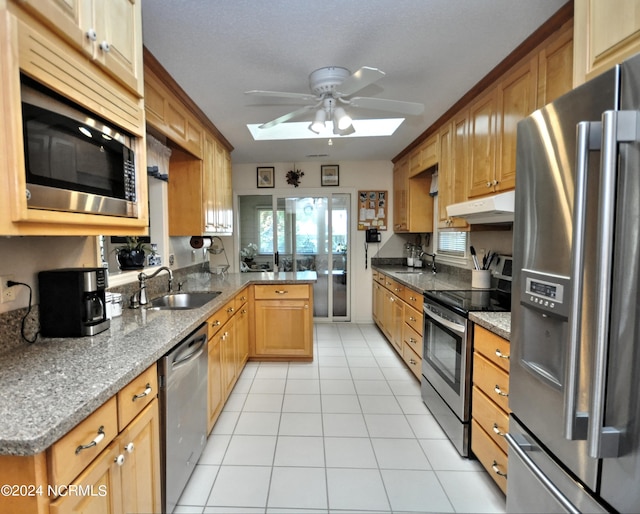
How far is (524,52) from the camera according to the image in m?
1.88

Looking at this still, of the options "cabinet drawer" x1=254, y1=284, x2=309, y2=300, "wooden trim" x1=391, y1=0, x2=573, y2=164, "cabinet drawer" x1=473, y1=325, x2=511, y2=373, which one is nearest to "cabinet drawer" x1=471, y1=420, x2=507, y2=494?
"cabinet drawer" x1=473, y1=325, x2=511, y2=373

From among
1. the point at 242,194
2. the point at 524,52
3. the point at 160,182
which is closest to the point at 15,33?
the point at 160,182

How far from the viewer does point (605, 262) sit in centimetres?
76

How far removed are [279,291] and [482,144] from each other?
2258 millimetres

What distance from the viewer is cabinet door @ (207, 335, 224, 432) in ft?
6.66

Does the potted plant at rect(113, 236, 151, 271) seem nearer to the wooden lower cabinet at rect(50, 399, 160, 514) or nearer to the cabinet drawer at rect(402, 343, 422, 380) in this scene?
the wooden lower cabinet at rect(50, 399, 160, 514)

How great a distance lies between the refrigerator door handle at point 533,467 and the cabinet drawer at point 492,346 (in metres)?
0.39

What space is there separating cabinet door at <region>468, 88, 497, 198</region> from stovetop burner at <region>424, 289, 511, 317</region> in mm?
769

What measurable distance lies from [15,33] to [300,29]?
1258 mm

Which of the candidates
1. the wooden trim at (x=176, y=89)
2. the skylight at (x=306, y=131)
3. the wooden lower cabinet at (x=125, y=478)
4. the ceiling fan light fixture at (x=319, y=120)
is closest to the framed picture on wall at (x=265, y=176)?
the skylight at (x=306, y=131)

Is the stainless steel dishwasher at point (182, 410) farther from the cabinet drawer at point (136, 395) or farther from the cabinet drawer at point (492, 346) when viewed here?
the cabinet drawer at point (492, 346)

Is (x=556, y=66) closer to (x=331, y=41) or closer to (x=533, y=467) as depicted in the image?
(x=331, y=41)

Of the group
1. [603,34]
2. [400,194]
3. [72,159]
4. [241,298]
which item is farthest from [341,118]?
[400,194]

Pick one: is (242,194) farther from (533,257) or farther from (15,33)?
(533,257)
